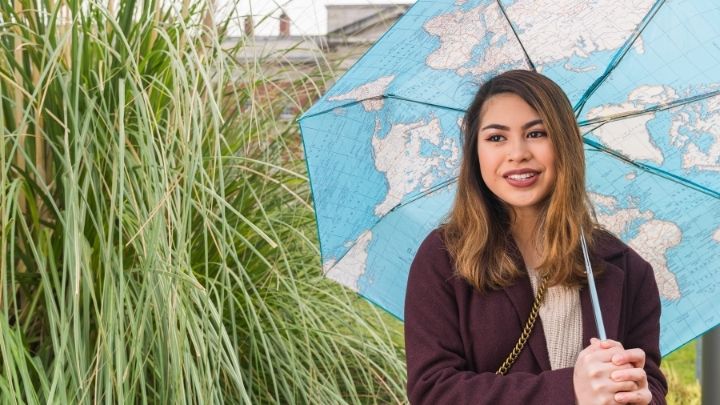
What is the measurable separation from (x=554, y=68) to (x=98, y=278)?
1.59 metres

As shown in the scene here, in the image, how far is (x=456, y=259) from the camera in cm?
236

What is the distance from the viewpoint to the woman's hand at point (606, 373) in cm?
196

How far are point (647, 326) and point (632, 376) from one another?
0.47 m

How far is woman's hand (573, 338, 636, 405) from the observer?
196cm

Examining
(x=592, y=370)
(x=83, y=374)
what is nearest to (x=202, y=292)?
(x=83, y=374)

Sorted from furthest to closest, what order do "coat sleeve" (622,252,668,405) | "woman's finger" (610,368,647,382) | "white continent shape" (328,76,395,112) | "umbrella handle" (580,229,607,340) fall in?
"white continent shape" (328,76,395,112)
"coat sleeve" (622,252,668,405)
"umbrella handle" (580,229,607,340)
"woman's finger" (610,368,647,382)

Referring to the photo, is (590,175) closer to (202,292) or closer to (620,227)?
(620,227)

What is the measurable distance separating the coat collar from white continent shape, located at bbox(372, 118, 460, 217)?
57 centimetres


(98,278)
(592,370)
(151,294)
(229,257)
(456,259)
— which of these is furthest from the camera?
(229,257)

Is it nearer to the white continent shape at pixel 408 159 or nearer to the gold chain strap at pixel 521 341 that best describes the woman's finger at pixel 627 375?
the gold chain strap at pixel 521 341

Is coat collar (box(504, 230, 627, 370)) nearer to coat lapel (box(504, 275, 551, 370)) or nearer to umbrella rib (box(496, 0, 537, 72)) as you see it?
coat lapel (box(504, 275, 551, 370))

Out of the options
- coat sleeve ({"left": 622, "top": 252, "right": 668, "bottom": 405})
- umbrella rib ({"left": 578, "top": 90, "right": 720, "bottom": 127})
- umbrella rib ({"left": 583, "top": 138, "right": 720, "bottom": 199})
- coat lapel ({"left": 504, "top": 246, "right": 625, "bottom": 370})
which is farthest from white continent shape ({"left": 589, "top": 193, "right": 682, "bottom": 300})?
coat lapel ({"left": 504, "top": 246, "right": 625, "bottom": 370})

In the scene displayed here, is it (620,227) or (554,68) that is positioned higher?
(554,68)

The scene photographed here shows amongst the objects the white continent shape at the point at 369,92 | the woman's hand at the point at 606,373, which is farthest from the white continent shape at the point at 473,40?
the woman's hand at the point at 606,373
